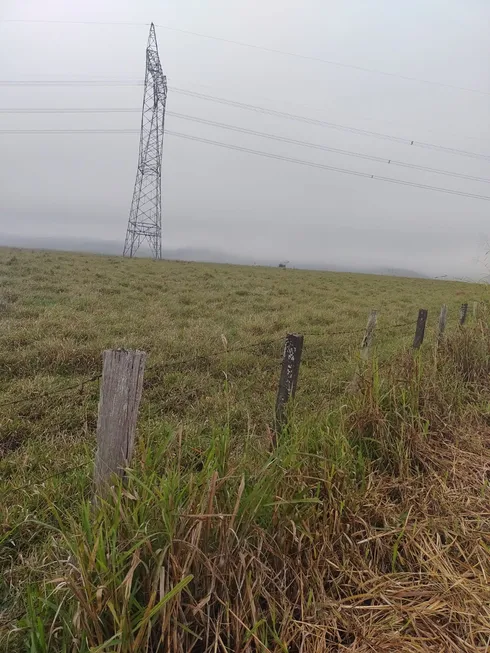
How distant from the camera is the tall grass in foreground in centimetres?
160

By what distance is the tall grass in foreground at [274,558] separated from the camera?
5.25 feet

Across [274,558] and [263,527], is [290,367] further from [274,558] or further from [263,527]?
[274,558]

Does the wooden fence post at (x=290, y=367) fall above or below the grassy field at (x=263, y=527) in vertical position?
above

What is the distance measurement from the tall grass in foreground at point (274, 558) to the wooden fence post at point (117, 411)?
0.11 m

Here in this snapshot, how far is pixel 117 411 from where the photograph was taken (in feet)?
6.86

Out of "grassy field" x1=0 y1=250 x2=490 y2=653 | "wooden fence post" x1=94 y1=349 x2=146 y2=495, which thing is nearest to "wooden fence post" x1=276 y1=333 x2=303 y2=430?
"grassy field" x1=0 y1=250 x2=490 y2=653

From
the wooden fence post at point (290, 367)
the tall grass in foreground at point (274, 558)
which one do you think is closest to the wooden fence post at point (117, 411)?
the tall grass in foreground at point (274, 558)

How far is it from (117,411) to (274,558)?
114 centimetres

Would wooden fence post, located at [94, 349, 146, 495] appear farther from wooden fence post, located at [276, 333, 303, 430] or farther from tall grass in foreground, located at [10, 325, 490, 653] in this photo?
wooden fence post, located at [276, 333, 303, 430]

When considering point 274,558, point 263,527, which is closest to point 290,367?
point 263,527

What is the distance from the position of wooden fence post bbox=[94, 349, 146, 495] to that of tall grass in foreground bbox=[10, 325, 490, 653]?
4.5 inches

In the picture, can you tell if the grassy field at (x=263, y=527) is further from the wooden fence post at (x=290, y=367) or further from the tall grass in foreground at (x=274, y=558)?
the wooden fence post at (x=290, y=367)

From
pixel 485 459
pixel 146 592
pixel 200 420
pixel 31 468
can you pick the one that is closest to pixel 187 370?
pixel 200 420

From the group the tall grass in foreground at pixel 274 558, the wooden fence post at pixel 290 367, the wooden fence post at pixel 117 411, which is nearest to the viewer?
the tall grass in foreground at pixel 274 558
